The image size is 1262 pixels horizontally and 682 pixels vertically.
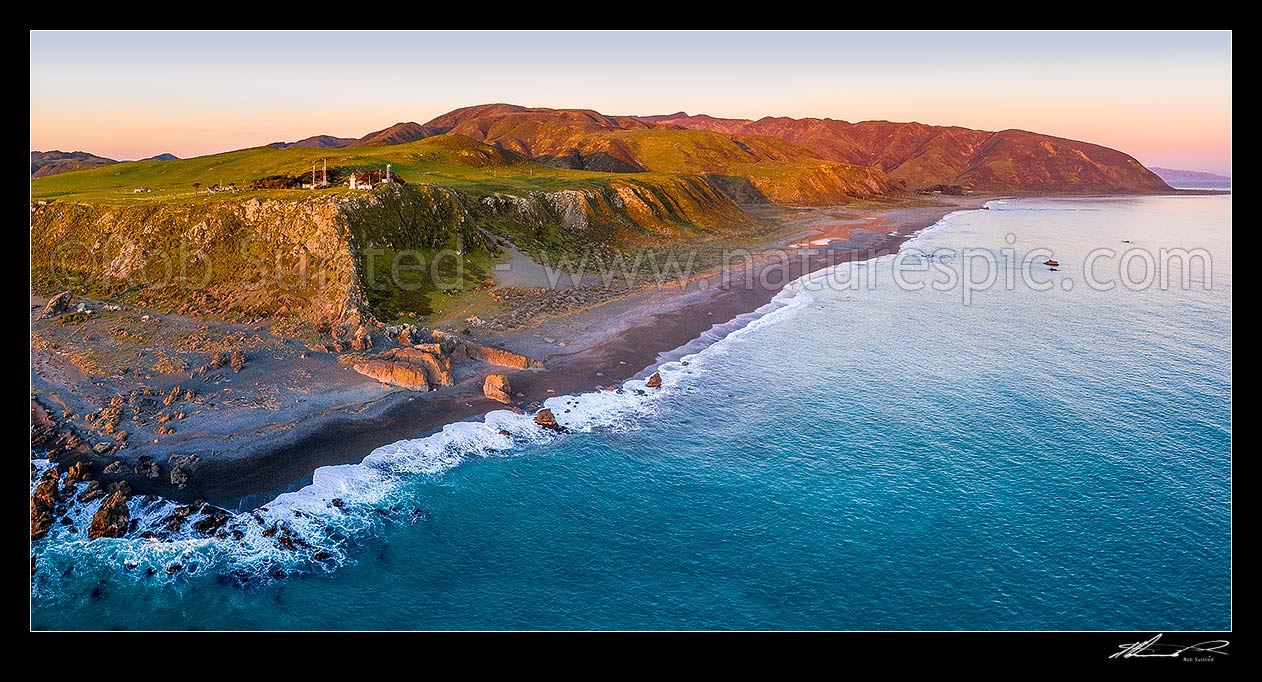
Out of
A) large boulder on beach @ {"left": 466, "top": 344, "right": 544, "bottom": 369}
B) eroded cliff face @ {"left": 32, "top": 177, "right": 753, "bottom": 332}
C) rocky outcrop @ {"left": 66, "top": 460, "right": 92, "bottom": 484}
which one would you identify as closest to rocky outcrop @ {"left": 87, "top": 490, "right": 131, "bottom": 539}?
rocky outcrop @ {"left": 66, "top": 460, "right": 92, "bottom": 484}

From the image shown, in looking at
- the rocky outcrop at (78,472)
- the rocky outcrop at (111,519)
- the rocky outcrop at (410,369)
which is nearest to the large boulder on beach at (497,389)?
the rocky outcrop at (410,369)

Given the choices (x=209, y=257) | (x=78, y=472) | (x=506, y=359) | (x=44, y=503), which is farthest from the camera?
(x=209, y=257)

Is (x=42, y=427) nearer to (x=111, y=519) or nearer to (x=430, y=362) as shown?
(x=111, y=519)

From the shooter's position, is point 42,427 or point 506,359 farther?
point 506,359

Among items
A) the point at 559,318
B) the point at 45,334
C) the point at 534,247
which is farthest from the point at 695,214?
the point at 45,334

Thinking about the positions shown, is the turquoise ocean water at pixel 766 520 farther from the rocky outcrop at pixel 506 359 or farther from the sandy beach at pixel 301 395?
the rocky outcrop at pixel 506 359
